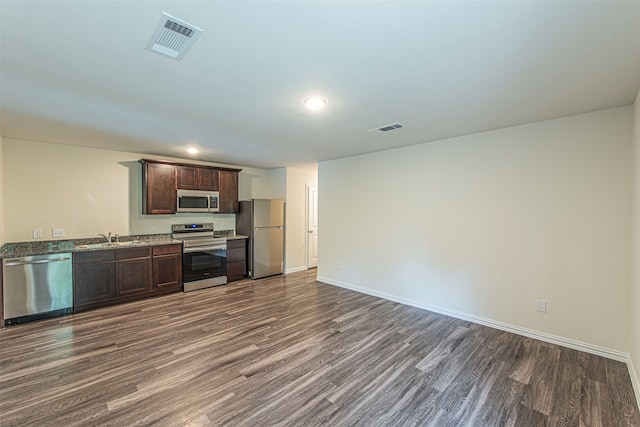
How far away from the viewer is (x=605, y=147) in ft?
9.09

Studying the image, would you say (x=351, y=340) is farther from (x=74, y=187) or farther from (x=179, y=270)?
(x=74, y=187)

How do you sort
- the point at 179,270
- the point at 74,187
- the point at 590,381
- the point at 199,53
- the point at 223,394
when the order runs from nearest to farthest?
the point at 199,53 < the point at 223,394 < the point at 590,381 < the point at 74,187 < the point at 179,270

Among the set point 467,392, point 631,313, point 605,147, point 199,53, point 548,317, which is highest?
point 199,53

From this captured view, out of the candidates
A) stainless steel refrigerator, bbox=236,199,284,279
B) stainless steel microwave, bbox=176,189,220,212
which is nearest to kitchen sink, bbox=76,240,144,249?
stainless steel microwave, bbox=176,189,220,212

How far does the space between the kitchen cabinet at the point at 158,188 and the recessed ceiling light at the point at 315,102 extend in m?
3.51

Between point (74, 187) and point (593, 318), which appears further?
point (74, 187)

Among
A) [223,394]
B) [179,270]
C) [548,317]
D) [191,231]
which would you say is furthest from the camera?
[191,231]

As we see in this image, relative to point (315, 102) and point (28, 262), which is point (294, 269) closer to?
point (28, 262)

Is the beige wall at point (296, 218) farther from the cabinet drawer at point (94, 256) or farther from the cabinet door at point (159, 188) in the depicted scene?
the cabinet drawer at point (94, 256)

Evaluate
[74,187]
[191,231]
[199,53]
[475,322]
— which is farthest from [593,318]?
[74,187]

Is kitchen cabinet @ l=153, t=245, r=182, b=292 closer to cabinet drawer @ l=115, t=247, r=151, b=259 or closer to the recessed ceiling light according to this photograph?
cabinet drawer @ l=115, t=247, r=151, b=259

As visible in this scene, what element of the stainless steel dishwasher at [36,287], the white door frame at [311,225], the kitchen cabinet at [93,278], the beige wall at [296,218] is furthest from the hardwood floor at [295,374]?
the white door frame at [311,225]

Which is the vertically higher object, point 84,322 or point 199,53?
point 199,53

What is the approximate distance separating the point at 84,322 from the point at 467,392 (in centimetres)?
444
